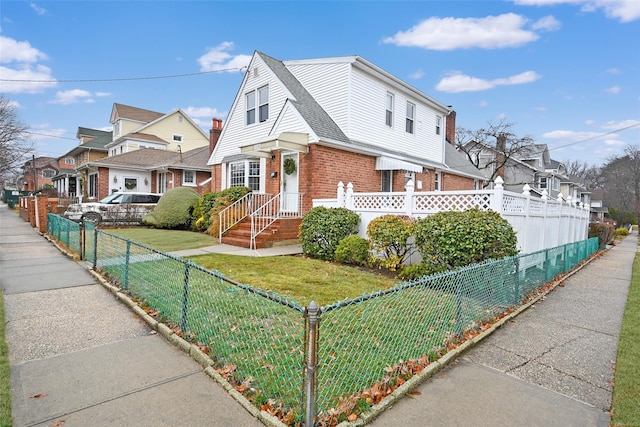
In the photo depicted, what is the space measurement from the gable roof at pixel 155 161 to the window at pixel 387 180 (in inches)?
594

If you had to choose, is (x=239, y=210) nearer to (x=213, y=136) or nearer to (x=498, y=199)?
(x=213, y=136)

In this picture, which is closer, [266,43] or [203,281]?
[203,281]

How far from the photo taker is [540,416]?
2.82 metres


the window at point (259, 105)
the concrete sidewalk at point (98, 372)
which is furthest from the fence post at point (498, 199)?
the window at point (259, 105)

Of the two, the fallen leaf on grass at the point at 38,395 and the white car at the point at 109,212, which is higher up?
the white car at the point at 109,212

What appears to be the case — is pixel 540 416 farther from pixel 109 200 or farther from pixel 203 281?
pixel 109 200

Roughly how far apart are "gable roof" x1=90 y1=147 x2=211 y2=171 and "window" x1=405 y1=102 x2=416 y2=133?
1518cm

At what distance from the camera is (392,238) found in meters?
7.93

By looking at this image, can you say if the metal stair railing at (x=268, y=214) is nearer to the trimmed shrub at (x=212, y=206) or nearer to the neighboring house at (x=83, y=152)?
the trimmed shrub at (x=212, y=206)

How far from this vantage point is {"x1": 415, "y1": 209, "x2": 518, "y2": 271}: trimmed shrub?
6480mm

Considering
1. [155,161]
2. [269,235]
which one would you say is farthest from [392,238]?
[155,161]

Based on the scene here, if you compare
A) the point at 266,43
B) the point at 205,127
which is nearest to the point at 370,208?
the point at 266,43

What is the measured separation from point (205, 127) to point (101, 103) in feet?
38.1

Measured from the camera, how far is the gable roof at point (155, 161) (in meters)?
24.3
